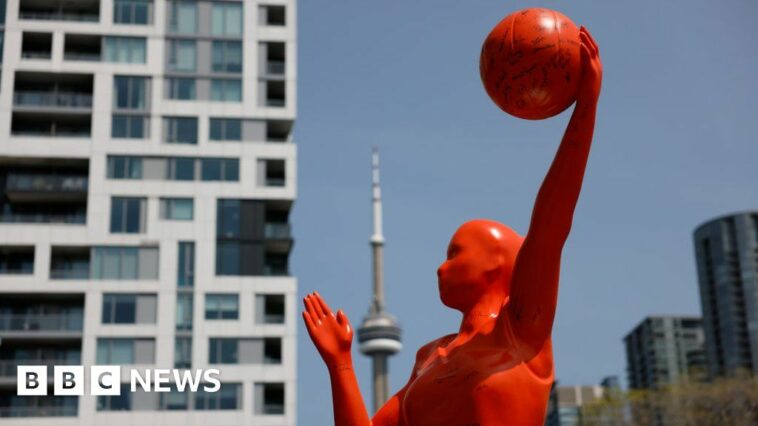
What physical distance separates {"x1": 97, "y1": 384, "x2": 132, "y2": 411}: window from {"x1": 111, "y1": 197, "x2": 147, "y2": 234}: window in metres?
6.82

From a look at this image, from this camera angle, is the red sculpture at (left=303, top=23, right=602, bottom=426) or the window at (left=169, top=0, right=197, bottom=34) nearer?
the red sculpture at (left=303, top=23, right=602, bottom=426)

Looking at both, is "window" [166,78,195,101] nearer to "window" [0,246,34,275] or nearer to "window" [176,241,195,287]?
"window" [176,241,195,287]

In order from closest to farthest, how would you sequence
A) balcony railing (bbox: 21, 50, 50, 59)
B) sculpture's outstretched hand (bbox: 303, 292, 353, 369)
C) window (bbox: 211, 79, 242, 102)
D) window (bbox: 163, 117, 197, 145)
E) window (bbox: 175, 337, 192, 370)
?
sculpture's outstretched hand (bbox: 303, 292, 353, 369), window (bbox: 175, 337, 192, 370), window (bbox: 163, 117, 197, 145), window (bbox: 211, 79, 242, 102), balcony railing (bbox: 21, 50, 50, 59)

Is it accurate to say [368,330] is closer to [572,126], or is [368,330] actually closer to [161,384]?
[161,384]

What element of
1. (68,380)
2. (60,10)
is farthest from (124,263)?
(60,10)

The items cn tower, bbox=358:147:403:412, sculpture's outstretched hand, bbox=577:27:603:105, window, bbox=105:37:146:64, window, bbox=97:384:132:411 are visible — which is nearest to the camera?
sculpture's outstretched hand, bbox=577:27:603:105

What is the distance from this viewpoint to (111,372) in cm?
4769

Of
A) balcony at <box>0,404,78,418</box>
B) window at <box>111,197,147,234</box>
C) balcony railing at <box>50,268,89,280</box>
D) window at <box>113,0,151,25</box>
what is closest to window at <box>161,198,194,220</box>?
window at <box>111,197,147,234</box>

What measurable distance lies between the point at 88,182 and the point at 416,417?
44.7 m

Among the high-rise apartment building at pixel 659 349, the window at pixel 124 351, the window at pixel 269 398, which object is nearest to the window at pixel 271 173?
the window at pixel 124 351

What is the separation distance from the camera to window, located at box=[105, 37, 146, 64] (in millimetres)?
53469

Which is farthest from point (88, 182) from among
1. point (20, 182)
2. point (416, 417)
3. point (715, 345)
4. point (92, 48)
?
point (715, 345)

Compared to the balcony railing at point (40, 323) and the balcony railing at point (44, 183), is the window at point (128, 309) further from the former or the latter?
the balcony railing at point (44, 183)

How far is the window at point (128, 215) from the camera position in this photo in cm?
5116
